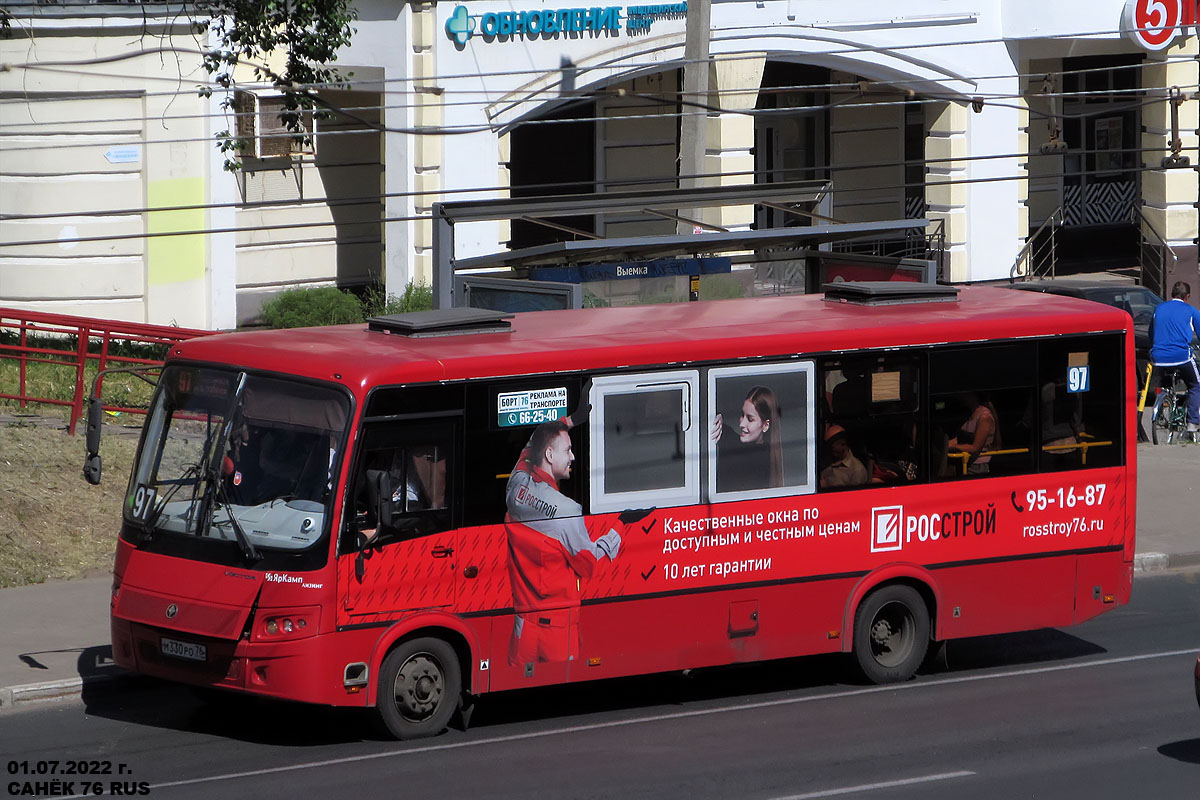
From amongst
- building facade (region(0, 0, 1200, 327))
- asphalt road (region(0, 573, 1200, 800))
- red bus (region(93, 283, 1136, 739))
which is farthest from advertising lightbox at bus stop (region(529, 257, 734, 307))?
building facade (region(0, 0, 1200, 327))

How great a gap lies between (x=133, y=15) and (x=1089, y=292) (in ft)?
47.3

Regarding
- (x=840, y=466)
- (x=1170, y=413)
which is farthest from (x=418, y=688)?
(x=1170, y=413)

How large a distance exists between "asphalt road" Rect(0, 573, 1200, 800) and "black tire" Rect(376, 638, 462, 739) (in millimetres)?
149

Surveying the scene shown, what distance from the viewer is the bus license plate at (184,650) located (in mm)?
10719

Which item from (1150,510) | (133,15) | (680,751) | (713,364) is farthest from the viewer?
(133,15)

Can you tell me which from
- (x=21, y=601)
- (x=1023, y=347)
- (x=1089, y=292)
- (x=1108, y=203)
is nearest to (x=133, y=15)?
(x=21, y=601)

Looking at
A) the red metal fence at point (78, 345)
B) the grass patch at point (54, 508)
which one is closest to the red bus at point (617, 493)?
the grass patch at point (54, 508)

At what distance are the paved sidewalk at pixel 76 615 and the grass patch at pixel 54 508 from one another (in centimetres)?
37

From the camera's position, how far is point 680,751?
11.0 meters

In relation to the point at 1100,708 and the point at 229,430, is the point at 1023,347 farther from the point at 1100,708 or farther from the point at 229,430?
the point at 229,430

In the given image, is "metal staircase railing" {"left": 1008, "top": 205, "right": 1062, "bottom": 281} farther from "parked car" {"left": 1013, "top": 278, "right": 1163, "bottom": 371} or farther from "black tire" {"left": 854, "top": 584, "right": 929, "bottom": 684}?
"black tire" {"left": 854, "top": 584, "right": 929, "bottom": 684}

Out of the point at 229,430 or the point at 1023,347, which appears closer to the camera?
the point at 229,430

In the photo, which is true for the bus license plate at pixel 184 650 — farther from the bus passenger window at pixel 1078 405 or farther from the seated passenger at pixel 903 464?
the bus passenger window at pixel 1078 405

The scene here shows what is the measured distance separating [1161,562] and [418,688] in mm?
8686
